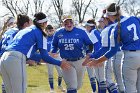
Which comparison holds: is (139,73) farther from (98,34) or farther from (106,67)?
(98,34)

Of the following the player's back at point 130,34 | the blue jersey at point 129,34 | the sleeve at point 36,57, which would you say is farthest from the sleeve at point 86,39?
the player's back at point 130,34

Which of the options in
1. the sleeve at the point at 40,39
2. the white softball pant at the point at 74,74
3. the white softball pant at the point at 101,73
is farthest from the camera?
the white softball pant at the point at 101,73

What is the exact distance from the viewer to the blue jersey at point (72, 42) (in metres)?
10.2

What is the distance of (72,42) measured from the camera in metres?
10.2

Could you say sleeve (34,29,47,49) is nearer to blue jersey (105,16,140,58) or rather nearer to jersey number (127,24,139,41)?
blue jersey (105,16,140,58)

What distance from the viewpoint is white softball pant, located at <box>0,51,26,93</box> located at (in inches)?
305

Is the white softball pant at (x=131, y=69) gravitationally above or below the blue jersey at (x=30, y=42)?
below

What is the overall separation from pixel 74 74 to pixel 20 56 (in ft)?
8.54

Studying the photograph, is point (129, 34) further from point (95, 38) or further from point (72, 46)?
point (95, 38)

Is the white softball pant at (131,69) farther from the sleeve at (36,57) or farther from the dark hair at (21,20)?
the dark hair at (21,20)

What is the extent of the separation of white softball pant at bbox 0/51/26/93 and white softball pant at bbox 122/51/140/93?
1946 millimetres

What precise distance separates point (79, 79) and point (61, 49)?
3.00 feet

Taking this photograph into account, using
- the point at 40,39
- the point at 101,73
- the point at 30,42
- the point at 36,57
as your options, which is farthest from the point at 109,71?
the point at 30,42

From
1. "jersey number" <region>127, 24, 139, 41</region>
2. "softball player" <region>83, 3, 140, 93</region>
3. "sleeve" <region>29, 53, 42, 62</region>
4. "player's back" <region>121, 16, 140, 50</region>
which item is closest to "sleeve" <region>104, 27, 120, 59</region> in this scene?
"softball player" <region>83, 3, 140, 93</region>
